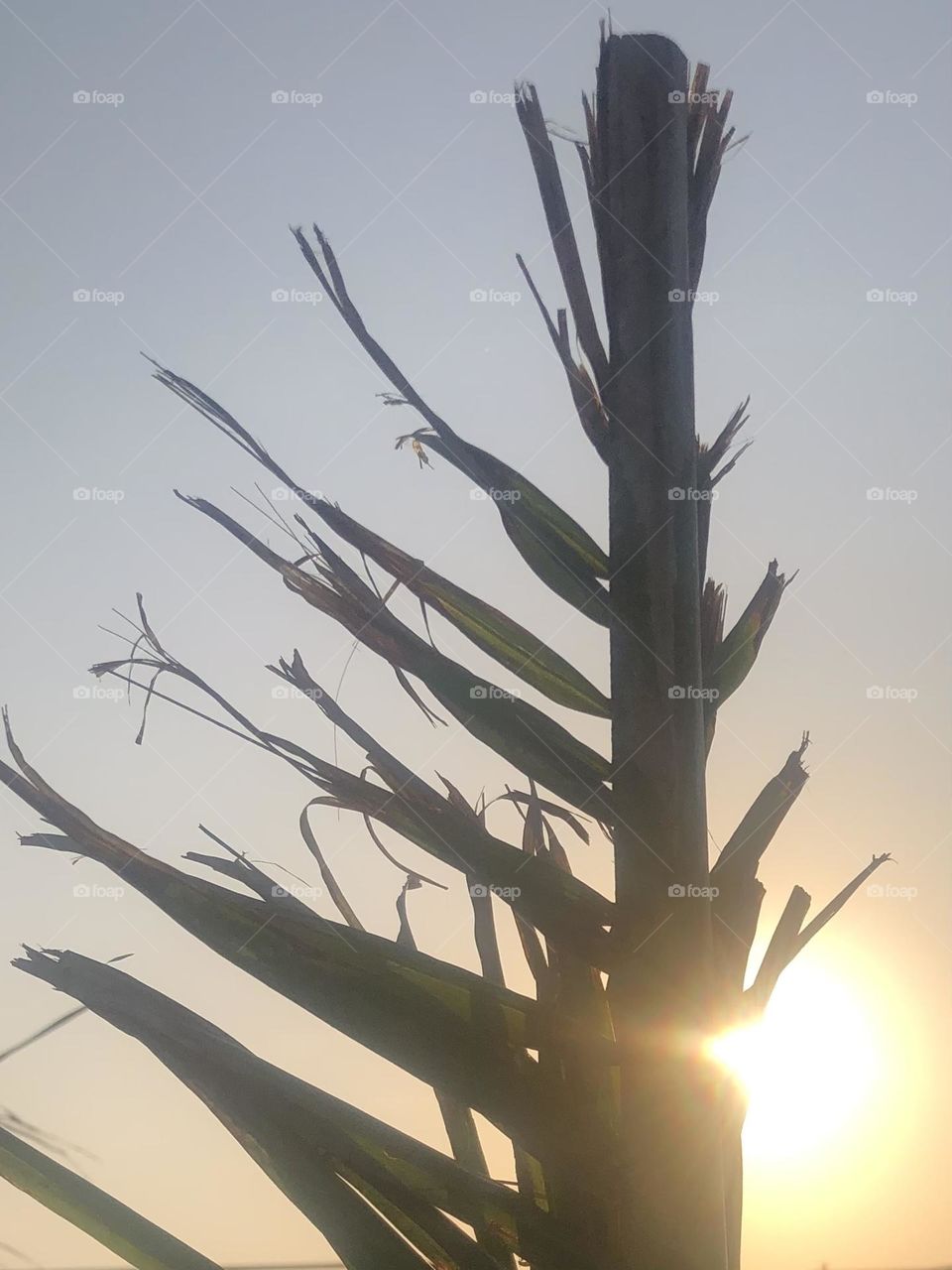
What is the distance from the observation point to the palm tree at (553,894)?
0.64 meters

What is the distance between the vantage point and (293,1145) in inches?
25.0

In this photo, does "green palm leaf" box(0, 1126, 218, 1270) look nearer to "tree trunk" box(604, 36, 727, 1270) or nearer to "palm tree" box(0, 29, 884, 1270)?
"palm tree" box(0, 29, 884, 1270)

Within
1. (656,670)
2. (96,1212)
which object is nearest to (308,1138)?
(96,1212)

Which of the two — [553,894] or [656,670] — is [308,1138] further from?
[656,670]

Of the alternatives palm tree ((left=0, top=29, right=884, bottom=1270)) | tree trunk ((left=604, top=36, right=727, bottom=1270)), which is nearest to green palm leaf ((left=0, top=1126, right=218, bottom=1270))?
palm tree ((left=0, top=29, right=884, bottom=1270))

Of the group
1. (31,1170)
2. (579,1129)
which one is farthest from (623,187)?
(31,1170)

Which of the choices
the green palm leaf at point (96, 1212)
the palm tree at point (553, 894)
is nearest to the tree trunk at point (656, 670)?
the palm tree at point (553, 894)

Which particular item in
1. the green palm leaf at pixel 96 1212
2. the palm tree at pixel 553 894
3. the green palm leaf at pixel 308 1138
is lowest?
the green palm leaf at pixel 96 1212

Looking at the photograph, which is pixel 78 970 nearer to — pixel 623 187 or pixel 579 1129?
pixel 579 1129

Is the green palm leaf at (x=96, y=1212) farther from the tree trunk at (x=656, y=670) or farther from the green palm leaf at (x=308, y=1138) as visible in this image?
the tree trunk at (x=656, y=670)

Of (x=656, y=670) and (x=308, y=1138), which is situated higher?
(x=656, y=670)

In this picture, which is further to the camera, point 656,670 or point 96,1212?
point 656,670

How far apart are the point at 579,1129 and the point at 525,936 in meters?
0.16

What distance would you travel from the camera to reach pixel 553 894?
0.71 meters
